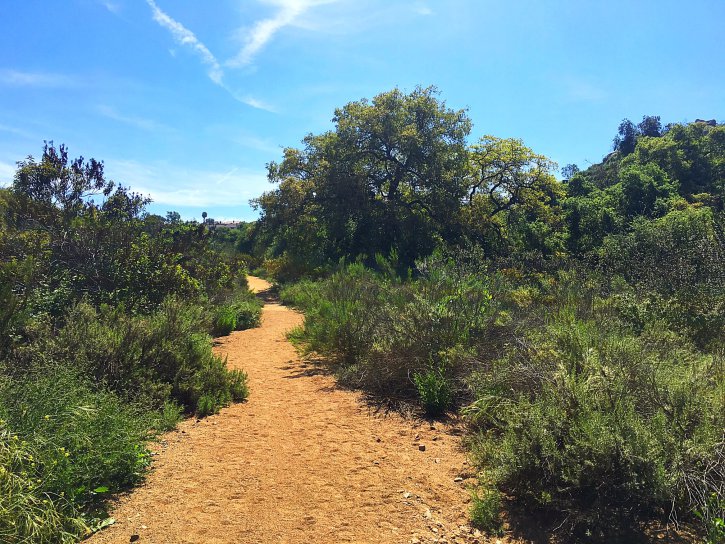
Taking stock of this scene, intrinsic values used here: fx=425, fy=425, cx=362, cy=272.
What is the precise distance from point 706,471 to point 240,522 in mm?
3171

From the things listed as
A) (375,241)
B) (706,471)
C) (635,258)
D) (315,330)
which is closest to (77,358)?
(315,330)

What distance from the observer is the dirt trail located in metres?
3.01

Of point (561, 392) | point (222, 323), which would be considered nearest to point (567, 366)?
point (561, 392)

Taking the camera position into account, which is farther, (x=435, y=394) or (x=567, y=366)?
(x=435, y=394)

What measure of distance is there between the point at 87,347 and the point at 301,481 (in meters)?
3.13

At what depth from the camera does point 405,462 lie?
13.5 ft

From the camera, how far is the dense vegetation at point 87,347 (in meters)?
2.90

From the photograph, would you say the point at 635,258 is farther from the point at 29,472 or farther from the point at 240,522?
the point at 29,472

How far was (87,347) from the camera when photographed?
16.4 ft

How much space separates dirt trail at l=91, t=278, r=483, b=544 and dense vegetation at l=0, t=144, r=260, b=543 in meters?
0.32

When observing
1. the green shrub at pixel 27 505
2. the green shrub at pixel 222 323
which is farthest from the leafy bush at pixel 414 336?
the green shrub at pixel 222 323

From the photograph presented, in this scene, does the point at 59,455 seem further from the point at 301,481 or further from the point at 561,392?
the point at 561,392

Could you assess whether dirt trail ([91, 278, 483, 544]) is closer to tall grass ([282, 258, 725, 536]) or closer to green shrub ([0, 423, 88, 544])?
green shrub ([0, 423, 88, 544])

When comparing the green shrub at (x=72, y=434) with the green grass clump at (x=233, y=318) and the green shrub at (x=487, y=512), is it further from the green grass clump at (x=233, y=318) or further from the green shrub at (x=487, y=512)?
the green grass clump at (x=233, y=318)
